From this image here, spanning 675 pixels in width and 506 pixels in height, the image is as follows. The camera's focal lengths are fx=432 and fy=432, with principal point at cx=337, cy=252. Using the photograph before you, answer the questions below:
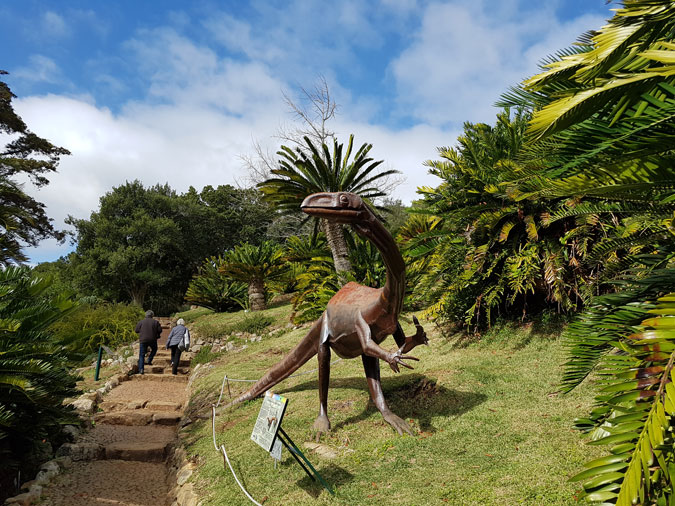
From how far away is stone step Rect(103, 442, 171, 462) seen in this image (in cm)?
593

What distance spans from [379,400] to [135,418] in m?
5.06

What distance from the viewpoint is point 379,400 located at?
4379 millimetres

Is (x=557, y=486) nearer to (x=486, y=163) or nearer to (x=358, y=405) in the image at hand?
(x=358, y=405)

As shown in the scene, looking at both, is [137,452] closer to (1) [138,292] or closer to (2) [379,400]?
(2) [379,400]

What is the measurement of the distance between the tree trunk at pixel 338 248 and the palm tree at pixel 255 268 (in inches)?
213

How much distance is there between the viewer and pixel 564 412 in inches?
159

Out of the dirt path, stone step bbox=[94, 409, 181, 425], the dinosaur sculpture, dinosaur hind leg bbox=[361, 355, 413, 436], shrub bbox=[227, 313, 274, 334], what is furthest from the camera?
shrub bbox=[227, 313, 274, 334]

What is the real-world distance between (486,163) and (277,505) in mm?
5979

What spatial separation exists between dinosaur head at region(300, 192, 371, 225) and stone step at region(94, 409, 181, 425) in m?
5.87

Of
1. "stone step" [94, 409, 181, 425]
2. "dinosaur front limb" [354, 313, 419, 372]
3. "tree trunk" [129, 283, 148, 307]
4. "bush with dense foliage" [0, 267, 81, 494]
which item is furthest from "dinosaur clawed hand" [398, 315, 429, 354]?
"tree trunk" [129, 283, 148, 307]

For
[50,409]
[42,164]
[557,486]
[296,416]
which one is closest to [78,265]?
[42,164]

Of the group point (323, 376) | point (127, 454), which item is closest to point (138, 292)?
point (127, 454)

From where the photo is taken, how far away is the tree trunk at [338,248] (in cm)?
1111

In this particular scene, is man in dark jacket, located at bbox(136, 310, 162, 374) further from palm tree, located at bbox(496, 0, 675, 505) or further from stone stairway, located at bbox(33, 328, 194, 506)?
palm tree, located at bbox(496, 0, 675, 505)
